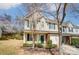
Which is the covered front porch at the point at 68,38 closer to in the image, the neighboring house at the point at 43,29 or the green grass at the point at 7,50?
the neighboring house at the point at 43,29

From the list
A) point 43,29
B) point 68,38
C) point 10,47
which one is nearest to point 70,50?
point 68,38

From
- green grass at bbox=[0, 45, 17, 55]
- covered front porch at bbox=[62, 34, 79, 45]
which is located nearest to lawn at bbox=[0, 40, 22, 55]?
green grass at bbox=[0, 45, 17, 55]

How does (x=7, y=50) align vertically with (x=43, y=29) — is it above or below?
below

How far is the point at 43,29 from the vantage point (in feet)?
5.13

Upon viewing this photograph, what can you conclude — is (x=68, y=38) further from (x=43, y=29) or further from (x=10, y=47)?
(x=10, y=47)

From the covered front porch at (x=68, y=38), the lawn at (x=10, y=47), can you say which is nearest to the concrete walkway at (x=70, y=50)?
the covered front porch at (x=68, y=38)

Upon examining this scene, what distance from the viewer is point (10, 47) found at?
5.07ft

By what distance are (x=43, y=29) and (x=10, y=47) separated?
12.1 inches

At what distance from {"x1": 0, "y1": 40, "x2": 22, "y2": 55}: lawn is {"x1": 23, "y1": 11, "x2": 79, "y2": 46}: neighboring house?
0.25ft

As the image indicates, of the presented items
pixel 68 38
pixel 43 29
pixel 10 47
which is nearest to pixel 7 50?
pixel 10 47

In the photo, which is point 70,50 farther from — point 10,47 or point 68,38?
point 10,47

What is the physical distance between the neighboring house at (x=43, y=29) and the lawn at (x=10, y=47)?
75 millimetres

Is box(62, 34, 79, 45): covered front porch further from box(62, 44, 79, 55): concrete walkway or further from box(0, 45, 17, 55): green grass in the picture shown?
box(0, 45, 17, 55): green grass

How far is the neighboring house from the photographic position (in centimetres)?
155
